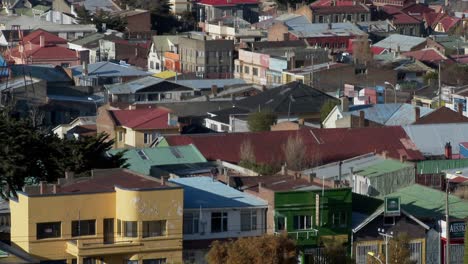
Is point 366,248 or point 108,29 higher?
point 366,248

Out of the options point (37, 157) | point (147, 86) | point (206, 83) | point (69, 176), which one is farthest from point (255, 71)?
point (69, 176)

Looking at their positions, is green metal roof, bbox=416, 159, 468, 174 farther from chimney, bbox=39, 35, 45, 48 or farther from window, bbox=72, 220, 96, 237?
chimney, bbox=39, 35, 45, 48

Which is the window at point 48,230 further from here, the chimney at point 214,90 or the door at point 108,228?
the chimney at point 214,90

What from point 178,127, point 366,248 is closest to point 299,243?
point 366,248

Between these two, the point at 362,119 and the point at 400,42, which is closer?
the point at 362,119

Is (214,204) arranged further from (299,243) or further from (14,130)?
(14,130)

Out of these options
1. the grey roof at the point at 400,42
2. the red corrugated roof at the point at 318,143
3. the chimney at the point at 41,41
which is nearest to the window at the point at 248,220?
the red corrugated roof at the point at 318,143

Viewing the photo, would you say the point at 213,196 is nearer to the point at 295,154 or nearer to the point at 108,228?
the point at 108,228
